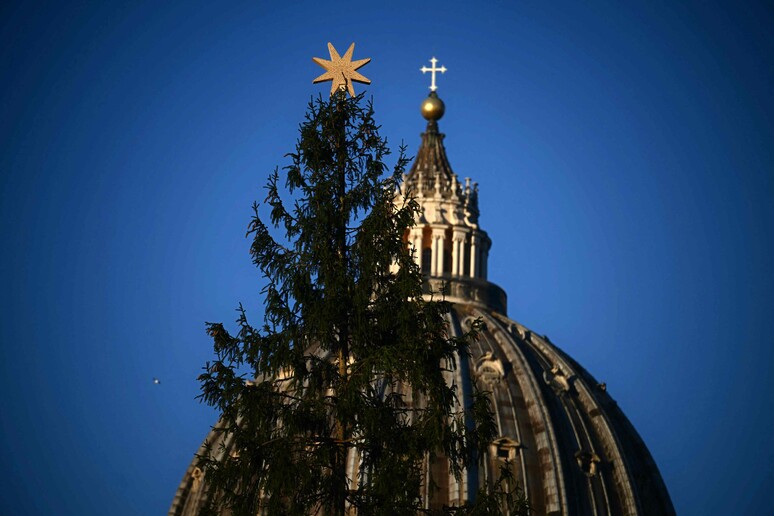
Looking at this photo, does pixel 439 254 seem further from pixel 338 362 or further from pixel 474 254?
pixel 338 362

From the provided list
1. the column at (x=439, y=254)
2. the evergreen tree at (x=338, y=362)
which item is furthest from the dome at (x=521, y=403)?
the evergreen tree at (x=338, y=362)

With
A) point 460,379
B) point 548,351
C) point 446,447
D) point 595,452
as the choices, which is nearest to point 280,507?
point 446,447

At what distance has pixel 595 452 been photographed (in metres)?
82.8

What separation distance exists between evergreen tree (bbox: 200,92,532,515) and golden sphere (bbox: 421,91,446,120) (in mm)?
66164

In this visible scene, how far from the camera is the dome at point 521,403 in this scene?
77.5 metres

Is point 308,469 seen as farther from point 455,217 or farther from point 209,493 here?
point 455,217

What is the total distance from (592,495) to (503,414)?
6.31 meters

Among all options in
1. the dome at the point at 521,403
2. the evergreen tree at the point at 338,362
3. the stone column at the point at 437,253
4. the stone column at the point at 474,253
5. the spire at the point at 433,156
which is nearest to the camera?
the evergreen tree at the point at 338,362

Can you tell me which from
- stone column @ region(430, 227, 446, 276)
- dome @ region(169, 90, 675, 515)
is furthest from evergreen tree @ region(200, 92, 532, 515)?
stone column @ region(430, 227, 446, 276)

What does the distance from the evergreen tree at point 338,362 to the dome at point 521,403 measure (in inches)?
1472

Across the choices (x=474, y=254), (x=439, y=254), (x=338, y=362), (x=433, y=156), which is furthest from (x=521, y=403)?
(x=338, y=362)

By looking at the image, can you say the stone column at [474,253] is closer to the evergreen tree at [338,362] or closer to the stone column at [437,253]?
the stone column at [437,253]

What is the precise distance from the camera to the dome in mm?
77500

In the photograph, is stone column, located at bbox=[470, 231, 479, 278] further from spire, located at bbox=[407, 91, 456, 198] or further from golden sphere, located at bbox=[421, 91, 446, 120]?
golden sphere, located at bbox=[421, 91, 446, 120]
